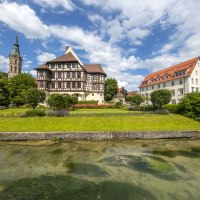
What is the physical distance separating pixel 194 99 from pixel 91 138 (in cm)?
1947

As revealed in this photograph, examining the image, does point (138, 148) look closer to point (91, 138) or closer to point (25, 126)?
point (91, 138)

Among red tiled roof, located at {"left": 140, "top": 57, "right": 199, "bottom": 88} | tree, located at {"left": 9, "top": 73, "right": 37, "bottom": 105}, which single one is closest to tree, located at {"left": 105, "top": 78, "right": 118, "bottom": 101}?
red tiled roof, located at {"left": 140, "top": 57, "right": 199, "bottom": 88}

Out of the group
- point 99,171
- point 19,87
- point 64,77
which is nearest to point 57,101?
point 64,77

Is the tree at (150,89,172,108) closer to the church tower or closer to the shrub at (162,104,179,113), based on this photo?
the shrub at (162,104,179,113)

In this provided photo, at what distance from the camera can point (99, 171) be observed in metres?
11.9

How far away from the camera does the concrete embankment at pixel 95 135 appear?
20094 mm

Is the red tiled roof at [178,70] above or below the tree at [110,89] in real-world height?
above

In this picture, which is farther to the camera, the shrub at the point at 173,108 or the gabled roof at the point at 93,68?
the gabled roof at the point at 93,68

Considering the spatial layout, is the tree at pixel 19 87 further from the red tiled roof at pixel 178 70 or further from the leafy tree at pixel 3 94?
the red tiled roof at pixel 178 70

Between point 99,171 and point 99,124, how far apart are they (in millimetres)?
12972

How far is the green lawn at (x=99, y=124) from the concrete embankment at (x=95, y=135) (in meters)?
1.71

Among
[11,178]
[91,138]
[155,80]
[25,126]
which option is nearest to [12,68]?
[155,80]

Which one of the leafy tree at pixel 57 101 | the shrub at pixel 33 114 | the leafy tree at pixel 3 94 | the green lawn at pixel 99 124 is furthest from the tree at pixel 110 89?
the shrub at pixel 33 114

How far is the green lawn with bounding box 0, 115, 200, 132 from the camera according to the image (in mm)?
22884
